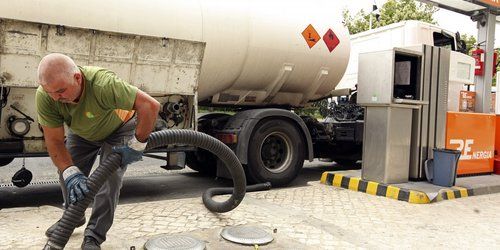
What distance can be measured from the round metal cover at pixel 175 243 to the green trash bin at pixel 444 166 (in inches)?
163

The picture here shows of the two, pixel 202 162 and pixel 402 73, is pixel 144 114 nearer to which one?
pixel 402 73

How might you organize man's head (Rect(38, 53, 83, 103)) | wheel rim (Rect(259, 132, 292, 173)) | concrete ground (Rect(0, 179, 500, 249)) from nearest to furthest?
man's head (Rect(38, 53, 83, 103)) < concrete ground (Rect(0, 179, 500, 249)) < wheel rim (Rect(259, 132, 292, 173))

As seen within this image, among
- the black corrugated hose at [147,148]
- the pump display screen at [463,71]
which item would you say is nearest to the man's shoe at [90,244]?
the black corrugated hose at [147,148]

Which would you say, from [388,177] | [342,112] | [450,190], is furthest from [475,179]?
[342,112]

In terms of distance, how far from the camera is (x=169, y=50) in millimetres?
5848

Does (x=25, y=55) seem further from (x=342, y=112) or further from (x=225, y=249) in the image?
(x=342, y=112)

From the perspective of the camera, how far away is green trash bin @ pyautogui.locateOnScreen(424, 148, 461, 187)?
6445 mm

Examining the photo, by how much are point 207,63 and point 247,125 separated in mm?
1057

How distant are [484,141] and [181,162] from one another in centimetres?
510

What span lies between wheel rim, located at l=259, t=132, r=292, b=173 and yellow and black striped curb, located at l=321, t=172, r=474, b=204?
0.71 metres

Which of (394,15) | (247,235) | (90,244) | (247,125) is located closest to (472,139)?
(247,125)

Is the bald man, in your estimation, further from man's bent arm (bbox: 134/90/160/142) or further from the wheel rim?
the wheel rim

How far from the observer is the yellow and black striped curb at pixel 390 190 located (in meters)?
5.91

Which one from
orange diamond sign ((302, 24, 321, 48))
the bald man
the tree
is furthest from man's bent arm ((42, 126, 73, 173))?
the tree
